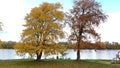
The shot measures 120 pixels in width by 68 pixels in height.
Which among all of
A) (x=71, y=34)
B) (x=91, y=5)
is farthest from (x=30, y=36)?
(x=91, y=5)

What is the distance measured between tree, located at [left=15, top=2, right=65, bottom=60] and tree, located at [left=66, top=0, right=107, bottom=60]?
314 centimetres

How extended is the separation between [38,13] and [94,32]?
9.90 metres

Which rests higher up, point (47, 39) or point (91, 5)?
point (91, 5)

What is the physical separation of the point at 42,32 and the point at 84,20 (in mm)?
7614

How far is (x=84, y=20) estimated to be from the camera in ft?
176

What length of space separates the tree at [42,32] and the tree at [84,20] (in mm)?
3139

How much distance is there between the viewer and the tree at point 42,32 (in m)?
50.0

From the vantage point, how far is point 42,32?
50500mm

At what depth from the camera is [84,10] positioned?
54500mm

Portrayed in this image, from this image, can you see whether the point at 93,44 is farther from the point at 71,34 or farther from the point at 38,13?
the point at 38,13

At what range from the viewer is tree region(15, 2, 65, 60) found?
164ft

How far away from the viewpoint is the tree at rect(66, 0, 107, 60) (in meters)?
53.9

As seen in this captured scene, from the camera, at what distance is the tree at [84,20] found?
5388 cm

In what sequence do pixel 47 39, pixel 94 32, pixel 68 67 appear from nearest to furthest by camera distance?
1. pixel 68 67
2. pixel 47 39
3. pixel 94 32
